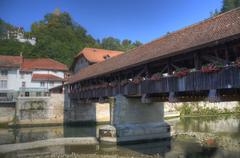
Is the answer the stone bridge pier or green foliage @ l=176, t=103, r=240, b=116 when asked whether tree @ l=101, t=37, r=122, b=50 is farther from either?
the stone bridge pier

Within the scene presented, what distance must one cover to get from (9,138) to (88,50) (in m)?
23.5

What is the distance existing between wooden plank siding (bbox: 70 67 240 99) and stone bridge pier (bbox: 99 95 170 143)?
2.75 feet

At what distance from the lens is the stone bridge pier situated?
1656 cm

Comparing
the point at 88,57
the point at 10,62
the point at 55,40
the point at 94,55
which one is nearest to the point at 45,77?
the point at 10,62

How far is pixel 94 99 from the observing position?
24.1m

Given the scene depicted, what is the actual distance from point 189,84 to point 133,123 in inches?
228

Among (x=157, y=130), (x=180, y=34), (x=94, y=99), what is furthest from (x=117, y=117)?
(x=94, y=99)

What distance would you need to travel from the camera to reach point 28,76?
3825 cm

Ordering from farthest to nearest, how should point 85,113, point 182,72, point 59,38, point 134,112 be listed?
point 59,38 → point 85,113 → point 134,112 → point 182,72

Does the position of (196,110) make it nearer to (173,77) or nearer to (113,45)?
(173,77)

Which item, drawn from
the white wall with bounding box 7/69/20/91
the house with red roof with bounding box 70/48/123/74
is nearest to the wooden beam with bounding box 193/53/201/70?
the house with red roof with bounding box 70/48/123/74

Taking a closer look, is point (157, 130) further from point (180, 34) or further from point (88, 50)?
point (88, 50)

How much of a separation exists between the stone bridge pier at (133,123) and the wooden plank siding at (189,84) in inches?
33.0

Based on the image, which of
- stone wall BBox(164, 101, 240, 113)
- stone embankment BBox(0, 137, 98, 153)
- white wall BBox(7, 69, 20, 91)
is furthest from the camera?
white wall BBox(7, 69, 20, 91)
